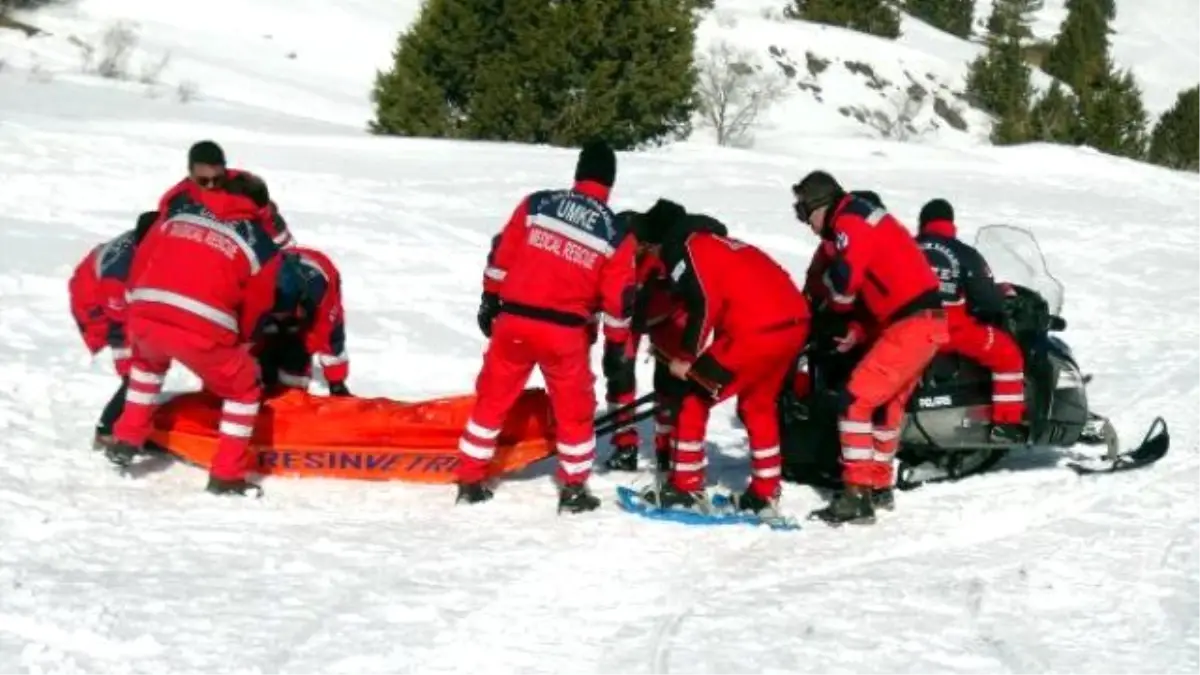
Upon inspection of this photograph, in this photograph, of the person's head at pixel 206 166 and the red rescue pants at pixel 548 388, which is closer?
the red rescue pants at pixel 548 388

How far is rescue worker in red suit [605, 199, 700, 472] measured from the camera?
23.0 feet

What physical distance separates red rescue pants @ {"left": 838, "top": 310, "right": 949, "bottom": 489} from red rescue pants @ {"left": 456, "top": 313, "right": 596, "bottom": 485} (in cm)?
124

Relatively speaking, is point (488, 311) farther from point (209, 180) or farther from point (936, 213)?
point (936, 213)

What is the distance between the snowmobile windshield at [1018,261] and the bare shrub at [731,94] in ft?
86.4

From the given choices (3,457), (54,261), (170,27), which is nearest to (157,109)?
(54,261)

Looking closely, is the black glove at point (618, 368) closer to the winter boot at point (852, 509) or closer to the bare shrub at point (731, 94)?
the winter boot at point (852, 509)

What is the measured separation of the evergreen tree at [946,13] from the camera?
6066 centimetres

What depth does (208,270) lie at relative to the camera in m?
6.57

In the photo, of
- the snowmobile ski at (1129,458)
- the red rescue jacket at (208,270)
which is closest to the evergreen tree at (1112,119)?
the snowmobile ski at (1129,458)

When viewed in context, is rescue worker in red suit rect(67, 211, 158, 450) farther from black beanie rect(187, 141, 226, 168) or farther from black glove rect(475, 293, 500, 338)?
black glove rect(475, 293, 500, 338)

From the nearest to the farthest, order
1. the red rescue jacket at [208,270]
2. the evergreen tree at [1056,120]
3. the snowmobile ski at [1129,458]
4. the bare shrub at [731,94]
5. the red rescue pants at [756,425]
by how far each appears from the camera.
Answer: the red rescue jacket at [208,270] → the red rescue pants at [756,425] → the snowmobile ski at [1129,458] → the bare shrub at [731,94] → the evergreen tree at [1056,120]

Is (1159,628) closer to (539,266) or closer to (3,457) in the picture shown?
(539,266)

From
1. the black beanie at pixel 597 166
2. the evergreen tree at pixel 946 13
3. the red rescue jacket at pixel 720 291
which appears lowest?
the red rescue jacket at pixel 720 291

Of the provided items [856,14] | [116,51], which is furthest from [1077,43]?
[116,51]
